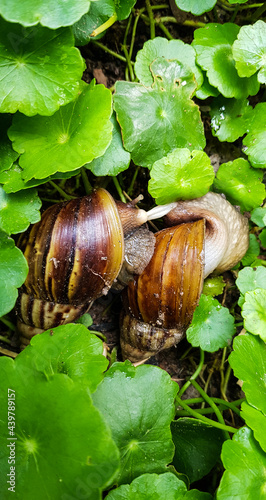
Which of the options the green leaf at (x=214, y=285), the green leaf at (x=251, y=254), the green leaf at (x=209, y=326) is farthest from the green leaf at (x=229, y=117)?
the green leaf at (x=209, y=326)

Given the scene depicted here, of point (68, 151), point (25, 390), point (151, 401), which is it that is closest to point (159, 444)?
point (151, 401)

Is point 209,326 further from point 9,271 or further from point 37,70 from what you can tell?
point 37,70

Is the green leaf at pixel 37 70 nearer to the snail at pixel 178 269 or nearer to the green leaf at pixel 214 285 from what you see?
the snail at pixel 178 269

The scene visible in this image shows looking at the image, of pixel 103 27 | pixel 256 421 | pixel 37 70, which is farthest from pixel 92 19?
pixel 256 421

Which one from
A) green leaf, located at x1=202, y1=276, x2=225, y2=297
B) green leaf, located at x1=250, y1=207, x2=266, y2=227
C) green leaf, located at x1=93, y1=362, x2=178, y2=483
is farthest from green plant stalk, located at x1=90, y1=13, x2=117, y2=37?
green leaf, located at x1=93, y1=362, x2=178, y2=483

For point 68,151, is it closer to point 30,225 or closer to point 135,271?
point 30,225

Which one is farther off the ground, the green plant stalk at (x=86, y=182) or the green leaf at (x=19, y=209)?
the green leaf at (x=19, y=209)
